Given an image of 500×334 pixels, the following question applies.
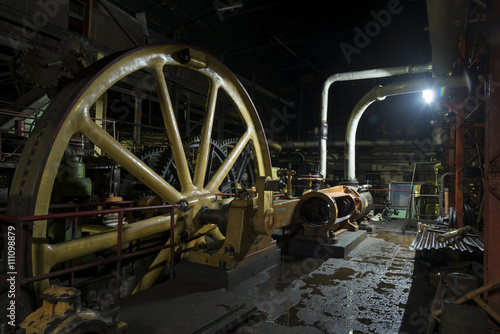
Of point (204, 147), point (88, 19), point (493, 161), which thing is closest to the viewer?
point (493, 161)

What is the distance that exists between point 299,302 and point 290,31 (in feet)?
43.4

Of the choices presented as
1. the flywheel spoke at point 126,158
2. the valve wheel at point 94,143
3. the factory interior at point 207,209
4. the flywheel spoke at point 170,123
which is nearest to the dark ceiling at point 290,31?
the factory interior at point 207,209

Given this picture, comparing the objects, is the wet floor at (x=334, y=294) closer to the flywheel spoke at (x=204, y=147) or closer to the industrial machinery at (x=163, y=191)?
the industrial machinery at (x=163, y=191)

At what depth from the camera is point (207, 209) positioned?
4.36 metres

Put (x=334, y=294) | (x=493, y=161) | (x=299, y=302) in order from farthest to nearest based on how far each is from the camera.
Answer: (x=334, y=294), (x=299, y=302), (x=493, y=161)

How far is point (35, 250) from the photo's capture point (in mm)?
2531

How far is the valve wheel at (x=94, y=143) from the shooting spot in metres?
2.58

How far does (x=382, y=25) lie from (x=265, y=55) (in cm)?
550

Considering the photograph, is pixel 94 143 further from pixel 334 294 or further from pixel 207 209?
pixel 334 294

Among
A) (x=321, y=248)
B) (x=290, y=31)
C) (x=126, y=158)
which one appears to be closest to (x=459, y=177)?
(x=321, y=248)

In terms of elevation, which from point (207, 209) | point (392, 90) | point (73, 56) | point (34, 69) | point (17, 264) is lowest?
point (17, 264)

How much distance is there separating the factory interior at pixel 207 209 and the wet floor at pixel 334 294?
30 mm

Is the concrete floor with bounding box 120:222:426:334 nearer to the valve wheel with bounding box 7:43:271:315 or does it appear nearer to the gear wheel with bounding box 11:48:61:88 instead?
the valve wheel with bounding box 7:43:271:315

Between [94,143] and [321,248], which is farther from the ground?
[94,143]
